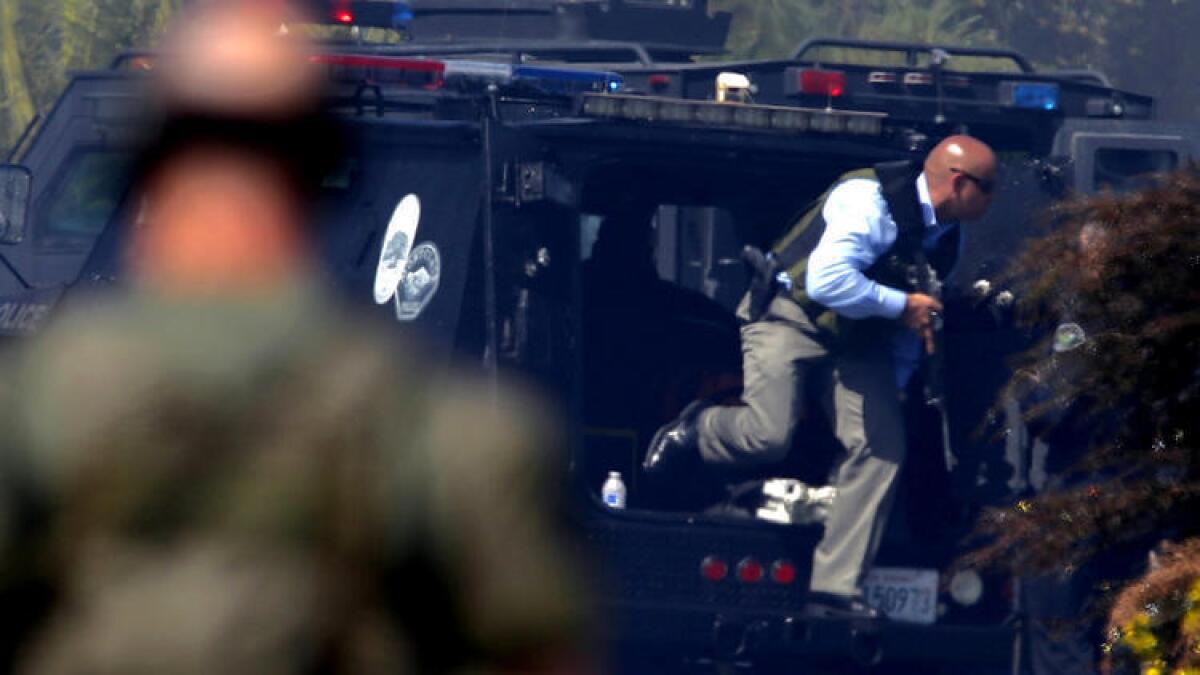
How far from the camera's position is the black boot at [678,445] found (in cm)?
841

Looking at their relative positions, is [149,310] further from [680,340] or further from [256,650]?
[680,340]

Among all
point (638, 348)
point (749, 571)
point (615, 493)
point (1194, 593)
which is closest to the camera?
point (1194, 593)

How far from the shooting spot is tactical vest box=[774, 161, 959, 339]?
26.1ft

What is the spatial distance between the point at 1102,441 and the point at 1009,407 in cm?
246

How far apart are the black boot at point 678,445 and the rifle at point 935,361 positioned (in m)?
0.80

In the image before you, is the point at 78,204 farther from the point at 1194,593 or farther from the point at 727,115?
the point at 1194,593

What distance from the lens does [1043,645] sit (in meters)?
8.22

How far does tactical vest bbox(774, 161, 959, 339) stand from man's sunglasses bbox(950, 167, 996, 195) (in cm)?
15

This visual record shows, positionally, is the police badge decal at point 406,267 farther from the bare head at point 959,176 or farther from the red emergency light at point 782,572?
the bare head at point 959,176

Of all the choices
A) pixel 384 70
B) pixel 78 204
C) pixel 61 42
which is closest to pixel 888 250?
pixel 384 70

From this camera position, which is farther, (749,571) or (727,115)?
(749,571)

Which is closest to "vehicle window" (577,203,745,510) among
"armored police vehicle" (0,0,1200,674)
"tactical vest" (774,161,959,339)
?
"armored police vehicle" (0,0,1200,674)

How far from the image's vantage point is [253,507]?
5.37 metres

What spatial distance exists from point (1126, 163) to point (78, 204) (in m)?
4.16
